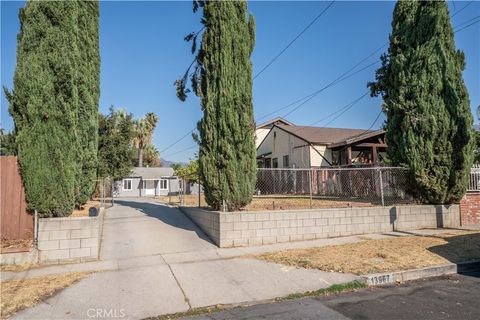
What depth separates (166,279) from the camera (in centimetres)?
634

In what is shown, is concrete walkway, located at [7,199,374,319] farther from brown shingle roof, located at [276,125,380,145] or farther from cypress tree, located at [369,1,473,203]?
brown shingle roof, located at [276,125,380,145]

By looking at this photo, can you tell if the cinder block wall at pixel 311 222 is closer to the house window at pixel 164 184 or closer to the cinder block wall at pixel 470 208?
the cinder block wall at pixel 470 208

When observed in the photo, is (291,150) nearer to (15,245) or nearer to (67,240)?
(67,240)

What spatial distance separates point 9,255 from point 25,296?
2066mm

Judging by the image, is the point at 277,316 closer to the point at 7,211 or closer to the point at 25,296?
the point at 25,296

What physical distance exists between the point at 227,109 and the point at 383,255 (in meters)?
5.25

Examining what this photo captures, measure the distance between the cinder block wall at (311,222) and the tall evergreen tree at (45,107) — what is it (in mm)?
3704

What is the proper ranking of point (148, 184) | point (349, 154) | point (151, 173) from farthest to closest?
point (151, 173)
point (148, 184)
point (349, 154)

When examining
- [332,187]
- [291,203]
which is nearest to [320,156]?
[332,187]

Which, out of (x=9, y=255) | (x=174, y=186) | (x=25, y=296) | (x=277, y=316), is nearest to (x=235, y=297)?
(x=277, y=316)

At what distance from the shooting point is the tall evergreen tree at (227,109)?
944 centimetres

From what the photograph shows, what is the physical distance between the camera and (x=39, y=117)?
769cm

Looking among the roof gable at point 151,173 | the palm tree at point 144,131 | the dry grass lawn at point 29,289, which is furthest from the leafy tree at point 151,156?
the dry grass lawn at point 29,289
